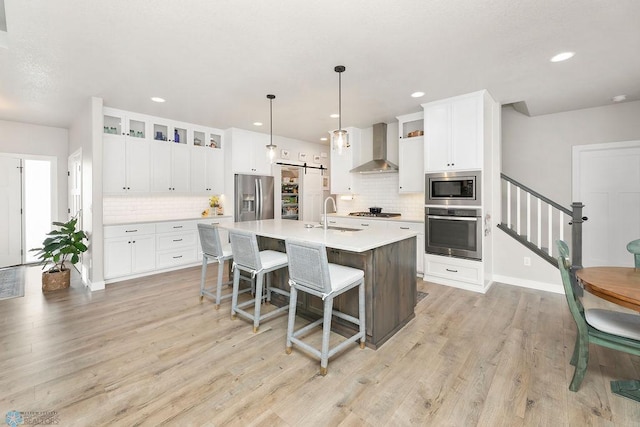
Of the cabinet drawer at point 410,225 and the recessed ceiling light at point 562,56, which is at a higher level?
the recessed ceiling light at point 562,56

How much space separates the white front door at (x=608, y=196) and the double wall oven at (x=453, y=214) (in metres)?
2.13

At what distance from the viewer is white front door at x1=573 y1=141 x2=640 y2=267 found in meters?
4.25

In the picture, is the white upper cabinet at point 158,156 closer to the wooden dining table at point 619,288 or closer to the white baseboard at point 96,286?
the white baseboard at point 96,286

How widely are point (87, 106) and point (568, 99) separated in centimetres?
675

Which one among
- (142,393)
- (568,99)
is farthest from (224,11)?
(568,99)

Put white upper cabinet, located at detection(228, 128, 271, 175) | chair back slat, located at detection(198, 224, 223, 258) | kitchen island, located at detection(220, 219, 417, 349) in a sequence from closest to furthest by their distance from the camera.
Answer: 1. kitchen island, located at detection(220, 219, 417, 349)
2. chair back slat, located at detection(198, 224, 223, 258)
3. white upper cabinet, located at detection(228, 128, 271, 175)

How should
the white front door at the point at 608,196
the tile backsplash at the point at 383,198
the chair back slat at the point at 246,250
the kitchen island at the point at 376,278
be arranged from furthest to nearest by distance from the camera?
the tile backsplash at the point at 383,198 < the white front door at the point at 608,196 < the chair back slat at the point at 246,250 < the kitchen island at the point at 376,278

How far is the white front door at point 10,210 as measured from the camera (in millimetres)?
5242

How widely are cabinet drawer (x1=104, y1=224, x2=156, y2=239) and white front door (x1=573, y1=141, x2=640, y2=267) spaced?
22.3 ft

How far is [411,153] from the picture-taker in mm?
4773

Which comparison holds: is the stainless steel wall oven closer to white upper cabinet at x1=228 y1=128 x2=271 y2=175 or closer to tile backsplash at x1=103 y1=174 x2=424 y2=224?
tile backsplash at x1=103 y1=174 x2=424 y2=224

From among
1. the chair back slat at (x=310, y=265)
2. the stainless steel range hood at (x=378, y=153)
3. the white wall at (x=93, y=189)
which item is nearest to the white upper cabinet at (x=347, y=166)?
the stainless steel range hood at (x=378, y=153)

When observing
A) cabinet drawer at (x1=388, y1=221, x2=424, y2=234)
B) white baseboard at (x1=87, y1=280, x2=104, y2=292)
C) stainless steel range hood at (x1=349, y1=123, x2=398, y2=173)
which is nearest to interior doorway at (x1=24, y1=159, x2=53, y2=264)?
white baseboard at (x1=87, y1=280, x2=104, y2=292)

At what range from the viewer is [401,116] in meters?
4.83
